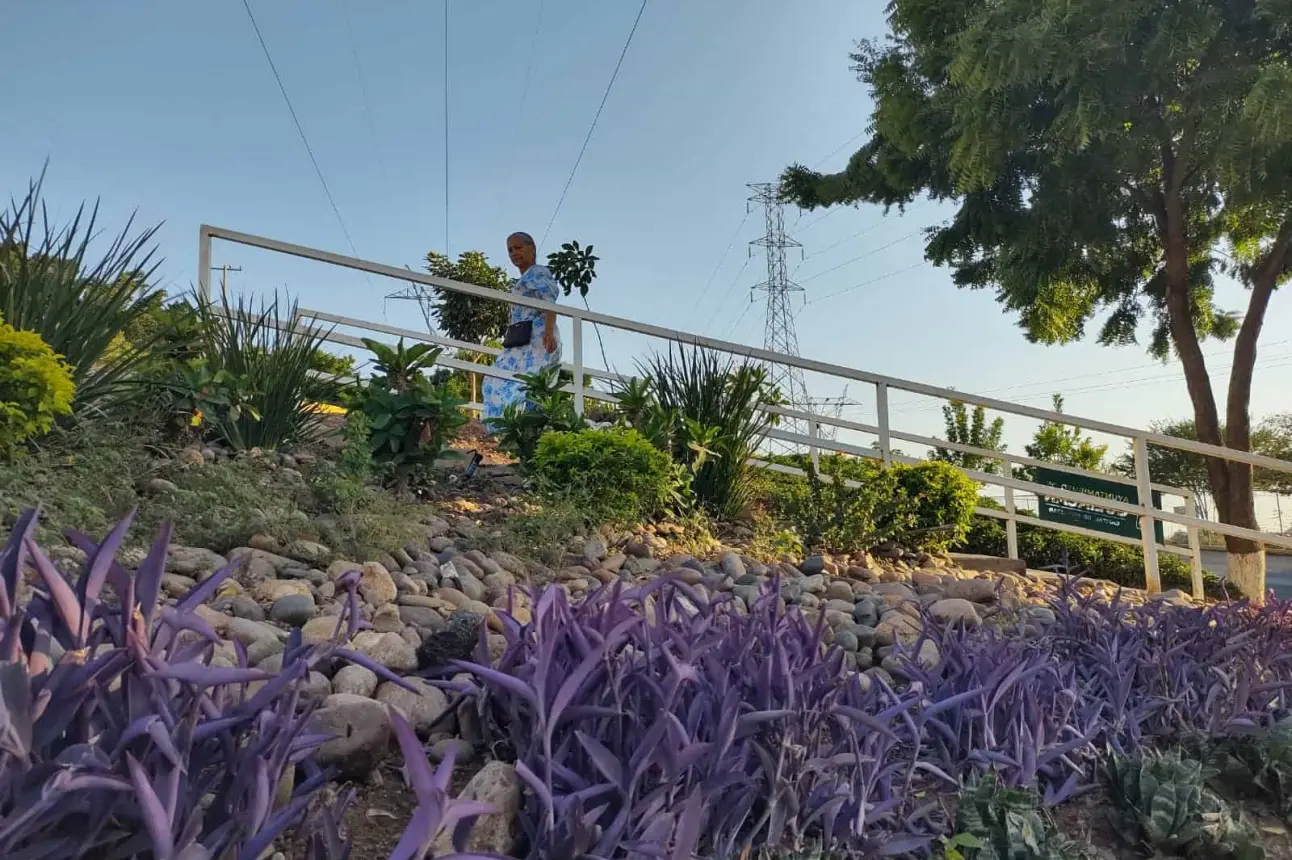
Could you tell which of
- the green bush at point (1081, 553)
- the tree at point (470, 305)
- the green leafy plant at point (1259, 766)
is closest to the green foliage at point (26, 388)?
the green leafy plant at point (1259, 766)

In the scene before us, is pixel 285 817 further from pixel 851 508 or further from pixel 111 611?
pixel 851 508

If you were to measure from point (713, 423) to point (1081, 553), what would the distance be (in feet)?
17.8

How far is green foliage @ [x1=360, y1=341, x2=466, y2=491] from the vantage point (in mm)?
3744

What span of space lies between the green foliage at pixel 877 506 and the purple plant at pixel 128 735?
11.9ft

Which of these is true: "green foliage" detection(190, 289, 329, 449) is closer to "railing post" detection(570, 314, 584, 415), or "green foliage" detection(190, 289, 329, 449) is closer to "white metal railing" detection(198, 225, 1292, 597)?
"white metal railing" detection(198, 225, 1292, 597)

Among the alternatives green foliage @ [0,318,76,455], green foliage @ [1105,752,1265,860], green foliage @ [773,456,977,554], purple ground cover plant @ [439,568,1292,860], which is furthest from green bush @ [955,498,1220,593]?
green foliage @ [0,318,76,455]

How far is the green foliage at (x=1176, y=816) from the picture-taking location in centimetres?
142

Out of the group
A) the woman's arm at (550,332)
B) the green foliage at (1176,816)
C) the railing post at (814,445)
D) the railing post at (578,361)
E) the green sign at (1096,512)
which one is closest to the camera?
the green foliage at (1176,816)

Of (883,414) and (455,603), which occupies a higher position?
(883,414)

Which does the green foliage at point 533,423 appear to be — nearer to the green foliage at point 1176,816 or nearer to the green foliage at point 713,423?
the green foliage at point 713,423

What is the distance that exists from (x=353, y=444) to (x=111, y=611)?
2497mm

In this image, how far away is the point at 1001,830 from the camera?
127 cm

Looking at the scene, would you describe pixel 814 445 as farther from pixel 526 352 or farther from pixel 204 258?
pixel 204 258

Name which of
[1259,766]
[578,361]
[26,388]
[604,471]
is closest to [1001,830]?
[1259,766]
